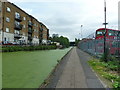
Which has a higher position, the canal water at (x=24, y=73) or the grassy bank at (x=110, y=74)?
the grassy bank at (x=110, y=74)

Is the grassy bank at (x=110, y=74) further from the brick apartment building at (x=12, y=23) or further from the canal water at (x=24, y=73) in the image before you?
the brick apartment building at (x=12, y=23)

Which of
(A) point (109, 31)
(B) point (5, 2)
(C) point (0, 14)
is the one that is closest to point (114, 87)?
(A) point (109, 31)

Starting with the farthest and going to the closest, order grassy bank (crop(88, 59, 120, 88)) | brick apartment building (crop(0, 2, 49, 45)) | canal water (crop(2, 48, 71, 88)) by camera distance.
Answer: brick apartment building (crop(0, 2, 49, 45)) < canal water (crop(2, 48, 71, 88)) < grassy bank (crop(88, 59, 120, 88))

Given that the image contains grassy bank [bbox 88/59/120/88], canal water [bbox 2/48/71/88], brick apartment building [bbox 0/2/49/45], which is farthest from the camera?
brick apartment building [bbox 0/2/49/45]

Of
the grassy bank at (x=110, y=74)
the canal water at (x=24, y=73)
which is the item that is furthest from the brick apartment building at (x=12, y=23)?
the grassy bank at (x=110, y=74)

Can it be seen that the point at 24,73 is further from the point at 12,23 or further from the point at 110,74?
the point at 12,23

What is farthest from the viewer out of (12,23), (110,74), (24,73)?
(12,23)

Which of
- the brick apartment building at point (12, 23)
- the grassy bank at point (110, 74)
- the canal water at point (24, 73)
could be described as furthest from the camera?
the brick apartment building at point (12, 23)

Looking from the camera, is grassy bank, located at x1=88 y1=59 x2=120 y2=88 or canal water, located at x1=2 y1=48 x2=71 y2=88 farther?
canal water, located at x1=2 y1=48 x2=71 y2=88

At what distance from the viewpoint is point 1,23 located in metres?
27.2

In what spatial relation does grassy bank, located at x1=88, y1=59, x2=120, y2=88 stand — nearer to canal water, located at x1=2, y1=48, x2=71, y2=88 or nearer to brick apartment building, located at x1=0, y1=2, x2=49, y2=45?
canal water, located at x1=2, y1=48, x2=71, y2=88

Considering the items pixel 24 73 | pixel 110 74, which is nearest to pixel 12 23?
pixel 24 73

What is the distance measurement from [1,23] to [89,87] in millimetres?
28265

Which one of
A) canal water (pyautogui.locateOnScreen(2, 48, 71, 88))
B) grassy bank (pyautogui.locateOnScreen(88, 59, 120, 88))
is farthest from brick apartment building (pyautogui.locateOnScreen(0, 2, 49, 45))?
grassy bank (pyautogui.locateOnScreen(88, 59, 120, 88))
